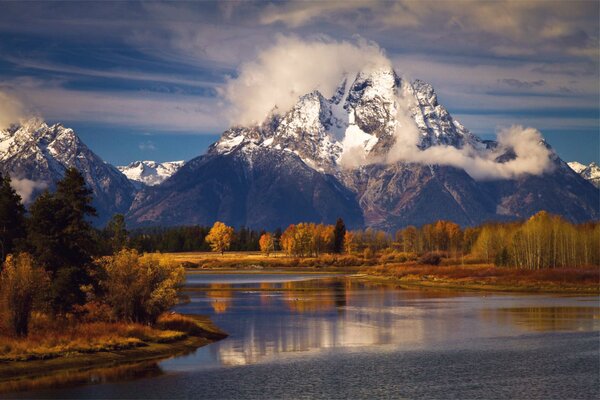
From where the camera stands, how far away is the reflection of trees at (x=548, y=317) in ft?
286

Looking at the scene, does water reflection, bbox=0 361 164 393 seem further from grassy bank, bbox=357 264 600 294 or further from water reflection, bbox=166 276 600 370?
grassy bank, bbox=357 264 600 294

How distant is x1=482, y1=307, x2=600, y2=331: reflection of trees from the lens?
87.1 metres

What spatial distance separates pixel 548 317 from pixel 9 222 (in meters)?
63.6

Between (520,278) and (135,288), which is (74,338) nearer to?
(135,288)

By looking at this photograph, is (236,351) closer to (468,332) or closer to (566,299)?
(468,332)

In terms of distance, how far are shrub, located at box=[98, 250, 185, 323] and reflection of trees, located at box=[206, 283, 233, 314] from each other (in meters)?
31.8

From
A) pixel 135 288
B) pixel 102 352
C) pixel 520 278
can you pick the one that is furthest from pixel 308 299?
pixel 102 352

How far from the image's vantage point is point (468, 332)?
267ft

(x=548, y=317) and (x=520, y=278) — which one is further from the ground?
(x=520, y=278)

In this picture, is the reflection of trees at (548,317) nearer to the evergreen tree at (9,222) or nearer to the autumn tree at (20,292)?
the autumn tree at (20,292)

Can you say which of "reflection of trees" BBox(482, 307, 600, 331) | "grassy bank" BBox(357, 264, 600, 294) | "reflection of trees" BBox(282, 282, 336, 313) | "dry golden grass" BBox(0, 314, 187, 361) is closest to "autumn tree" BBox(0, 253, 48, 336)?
"dry golden grass" BBox(0, 314, 187, 361)

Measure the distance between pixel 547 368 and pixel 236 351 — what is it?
25716mm

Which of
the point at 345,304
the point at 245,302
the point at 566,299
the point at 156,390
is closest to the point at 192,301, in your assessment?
the point at 245,302

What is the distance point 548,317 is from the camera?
319 feet
